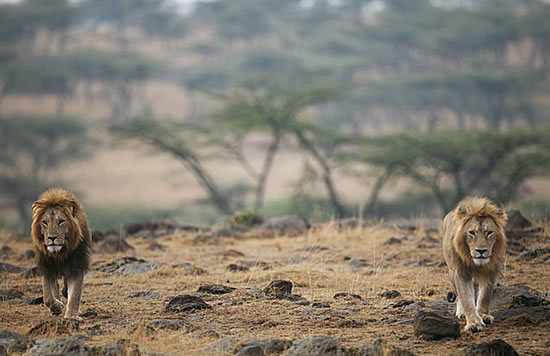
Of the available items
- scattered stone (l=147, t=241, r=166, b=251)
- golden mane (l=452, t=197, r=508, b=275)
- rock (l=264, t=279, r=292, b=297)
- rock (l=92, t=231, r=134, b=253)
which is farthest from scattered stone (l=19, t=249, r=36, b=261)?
golden mane (l=452, t=197, r=508, b=275)

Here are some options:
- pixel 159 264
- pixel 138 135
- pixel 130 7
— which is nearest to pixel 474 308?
→ pixel 159 264

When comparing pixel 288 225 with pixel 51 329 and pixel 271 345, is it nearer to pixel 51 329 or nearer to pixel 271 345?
pixel 51 329

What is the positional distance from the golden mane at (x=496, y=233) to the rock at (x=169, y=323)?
7.77ft

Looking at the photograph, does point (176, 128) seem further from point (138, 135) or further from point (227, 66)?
point (227, 66)

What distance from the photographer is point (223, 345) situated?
18.0 ft

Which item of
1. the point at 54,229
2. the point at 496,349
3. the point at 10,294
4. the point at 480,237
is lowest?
the point at 10,294

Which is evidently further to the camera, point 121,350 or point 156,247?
point 156,247

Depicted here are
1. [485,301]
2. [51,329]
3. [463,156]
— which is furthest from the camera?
[463,156]

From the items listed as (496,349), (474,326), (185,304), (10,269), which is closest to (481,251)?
(474,326)

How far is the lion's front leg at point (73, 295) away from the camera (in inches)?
250

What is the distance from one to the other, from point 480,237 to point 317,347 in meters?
1.58

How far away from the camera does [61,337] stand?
18.9ft

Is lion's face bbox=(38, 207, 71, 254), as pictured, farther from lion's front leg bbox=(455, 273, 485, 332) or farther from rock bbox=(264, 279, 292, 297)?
lion's front leg bbox=(455, 273, 485, 332)

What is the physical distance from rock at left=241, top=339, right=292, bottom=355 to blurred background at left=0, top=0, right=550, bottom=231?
51.9 feet
